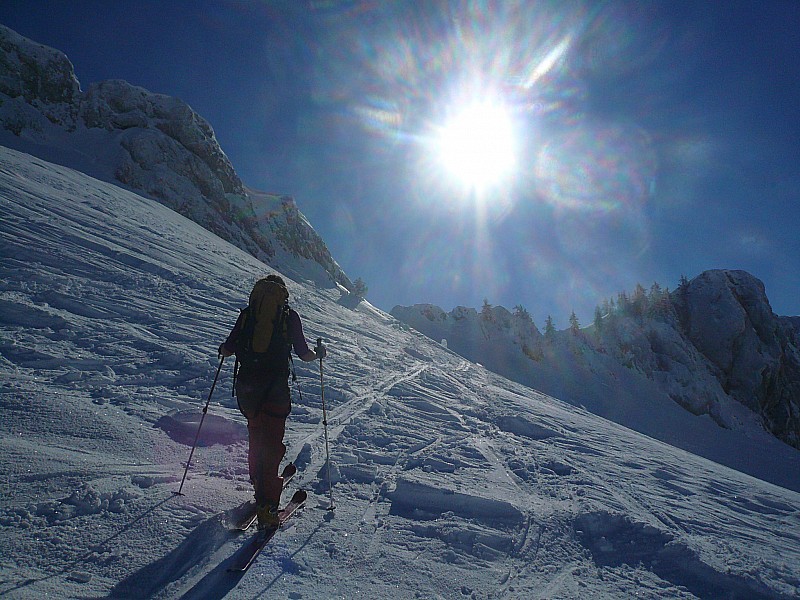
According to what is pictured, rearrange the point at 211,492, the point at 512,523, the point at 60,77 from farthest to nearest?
the point at 60,77 < the point at 512,523 < the point at 211,492

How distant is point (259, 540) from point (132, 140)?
51.8m

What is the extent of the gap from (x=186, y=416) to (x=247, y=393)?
2.43 m

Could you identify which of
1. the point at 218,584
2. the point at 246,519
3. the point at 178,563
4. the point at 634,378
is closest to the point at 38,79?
the point at 246,519

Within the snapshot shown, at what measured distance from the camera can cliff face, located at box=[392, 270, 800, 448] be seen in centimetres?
5478

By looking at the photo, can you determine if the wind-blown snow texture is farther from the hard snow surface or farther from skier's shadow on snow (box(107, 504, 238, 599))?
skier's shadow on snow (box(107, 504, 238, 599))

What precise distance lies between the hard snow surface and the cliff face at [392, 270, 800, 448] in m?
44.7

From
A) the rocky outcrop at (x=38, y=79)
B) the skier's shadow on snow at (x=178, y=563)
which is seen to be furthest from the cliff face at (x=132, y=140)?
the skier's shadow on snow at (x=178, y=563)

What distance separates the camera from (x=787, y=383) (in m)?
63.8

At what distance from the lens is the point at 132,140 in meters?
42.5

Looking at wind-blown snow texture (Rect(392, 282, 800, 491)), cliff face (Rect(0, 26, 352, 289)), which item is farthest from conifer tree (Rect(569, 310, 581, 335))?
cliff face (Rect(0, 26, 352, 289))

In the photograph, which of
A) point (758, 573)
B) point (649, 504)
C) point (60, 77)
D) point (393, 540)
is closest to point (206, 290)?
→ point (393, 540)

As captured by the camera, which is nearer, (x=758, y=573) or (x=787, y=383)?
(x=758, y=573)

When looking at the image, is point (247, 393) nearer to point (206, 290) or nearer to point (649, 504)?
point (649, 504)

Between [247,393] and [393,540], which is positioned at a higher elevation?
[247,393]
